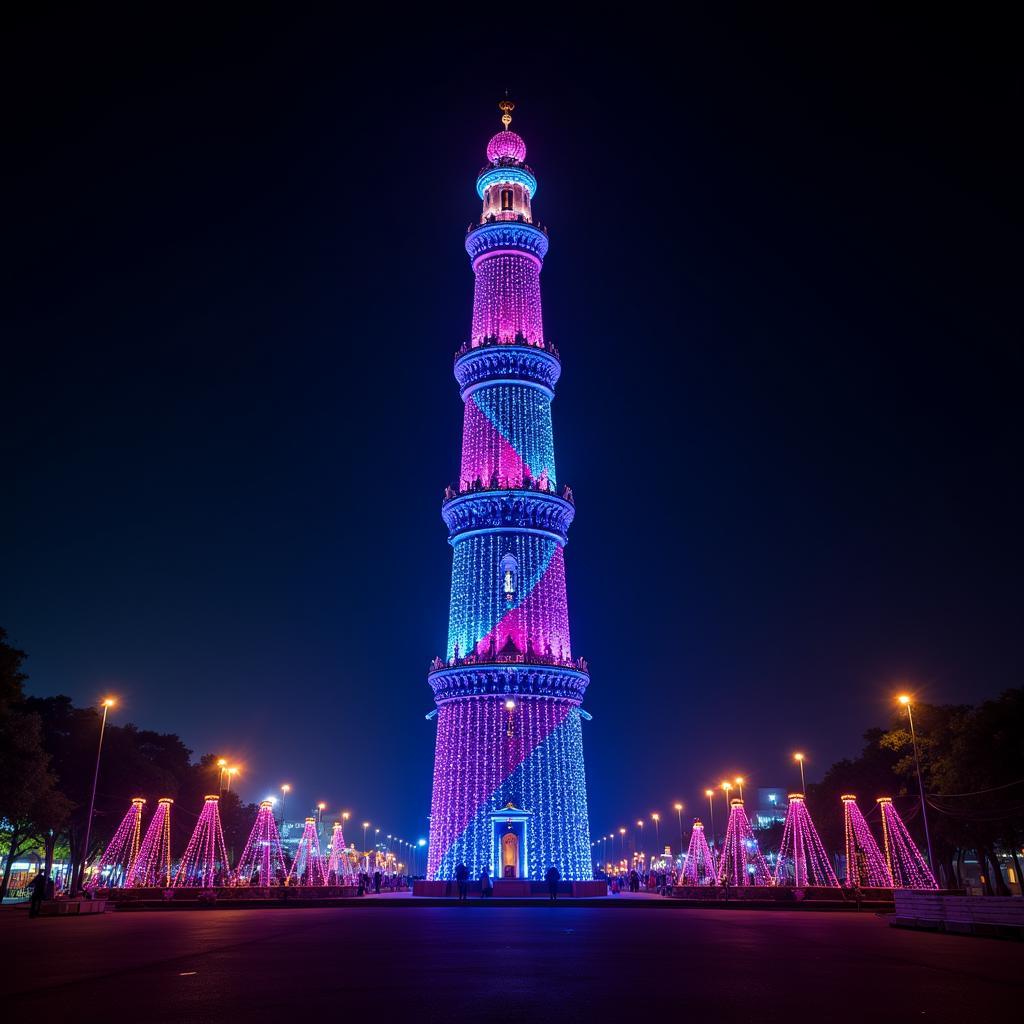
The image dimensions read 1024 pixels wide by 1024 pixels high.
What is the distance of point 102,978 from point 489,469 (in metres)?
44.6

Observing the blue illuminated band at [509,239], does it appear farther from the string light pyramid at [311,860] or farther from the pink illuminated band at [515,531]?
the string light pyramid at [311,860]

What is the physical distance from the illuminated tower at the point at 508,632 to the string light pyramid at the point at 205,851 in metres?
11.2

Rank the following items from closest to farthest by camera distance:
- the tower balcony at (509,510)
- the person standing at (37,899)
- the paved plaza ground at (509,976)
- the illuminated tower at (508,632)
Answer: the paved plaza ground at (509,976), the person standing at (37,899), the illuminated tower at (508,632), the tower balcony at (509,510)

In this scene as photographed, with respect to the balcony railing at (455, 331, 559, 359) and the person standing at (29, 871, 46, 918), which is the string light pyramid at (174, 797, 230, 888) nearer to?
the person standing at (29, 871, 46, 918)

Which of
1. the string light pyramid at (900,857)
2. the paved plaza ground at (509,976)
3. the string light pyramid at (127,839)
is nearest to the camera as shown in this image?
the paved plaza ground at (509,976)

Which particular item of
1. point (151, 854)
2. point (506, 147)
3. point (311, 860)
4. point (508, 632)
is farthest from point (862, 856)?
point (506, 147)

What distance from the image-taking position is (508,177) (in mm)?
65062

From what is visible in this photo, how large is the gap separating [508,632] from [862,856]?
21.9 m

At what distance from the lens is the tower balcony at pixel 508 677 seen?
165ft

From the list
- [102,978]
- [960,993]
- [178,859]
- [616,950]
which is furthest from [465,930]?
[178,859]

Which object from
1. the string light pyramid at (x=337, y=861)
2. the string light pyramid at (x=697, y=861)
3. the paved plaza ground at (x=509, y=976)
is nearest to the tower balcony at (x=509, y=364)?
the string light pyramid at (x=697, y=861)

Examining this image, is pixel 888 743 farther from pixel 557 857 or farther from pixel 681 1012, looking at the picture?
pixel 681 1012

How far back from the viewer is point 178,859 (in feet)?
228

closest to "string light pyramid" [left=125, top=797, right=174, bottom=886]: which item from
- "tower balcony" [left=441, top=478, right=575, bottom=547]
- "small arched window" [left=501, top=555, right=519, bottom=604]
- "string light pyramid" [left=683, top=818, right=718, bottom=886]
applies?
"small arched window" [left=501, top=555, right=519, bottom=604]
